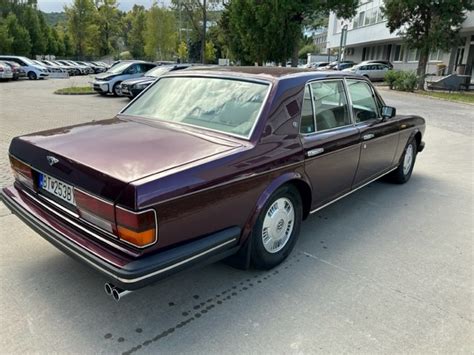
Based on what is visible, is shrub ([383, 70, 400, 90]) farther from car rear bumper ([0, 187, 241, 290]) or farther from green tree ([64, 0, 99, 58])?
green tree ([64, 0, 99, 58])

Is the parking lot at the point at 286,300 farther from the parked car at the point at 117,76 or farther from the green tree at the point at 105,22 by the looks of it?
the green tree at the point at 105,22

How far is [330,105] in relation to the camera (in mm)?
3951

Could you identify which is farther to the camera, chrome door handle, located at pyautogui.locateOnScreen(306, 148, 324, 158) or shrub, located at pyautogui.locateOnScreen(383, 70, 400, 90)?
shrub, located at pyautogui.locateOnScreen(383, 70, 400, 90)

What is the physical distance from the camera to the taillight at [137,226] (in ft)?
7.39

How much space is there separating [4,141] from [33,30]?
161 feet

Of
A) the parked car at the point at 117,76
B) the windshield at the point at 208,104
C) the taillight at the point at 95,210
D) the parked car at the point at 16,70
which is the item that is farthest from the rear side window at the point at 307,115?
the parked car at the point at 16,70

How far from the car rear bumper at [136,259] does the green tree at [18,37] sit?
48.3 metres

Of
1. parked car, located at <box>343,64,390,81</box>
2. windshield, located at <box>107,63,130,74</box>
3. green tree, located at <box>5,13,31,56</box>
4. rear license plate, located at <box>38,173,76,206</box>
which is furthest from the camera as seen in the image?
green tree, located at <box>5,13,31,56</box>

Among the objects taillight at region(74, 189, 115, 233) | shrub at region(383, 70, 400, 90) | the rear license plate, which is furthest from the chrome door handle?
shrub at region(383, 70, 400, 90)

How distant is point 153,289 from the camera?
9.95 ft

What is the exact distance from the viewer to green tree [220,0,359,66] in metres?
20.5

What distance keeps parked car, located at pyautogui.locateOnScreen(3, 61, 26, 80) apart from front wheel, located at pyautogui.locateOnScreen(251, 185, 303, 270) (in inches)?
1109

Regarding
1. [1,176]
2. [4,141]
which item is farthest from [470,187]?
[4,141]

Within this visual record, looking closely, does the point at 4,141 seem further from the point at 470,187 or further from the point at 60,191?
the point at 470,187
